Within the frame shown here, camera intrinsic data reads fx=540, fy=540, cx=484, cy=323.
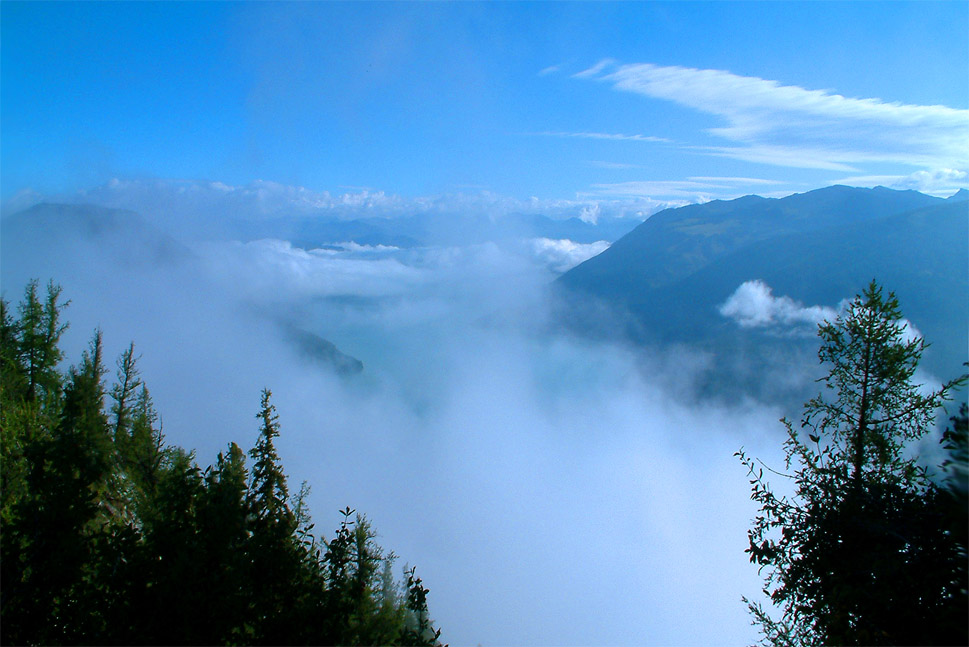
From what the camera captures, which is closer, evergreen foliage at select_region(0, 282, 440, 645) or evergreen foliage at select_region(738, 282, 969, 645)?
evergreen foliage at select_region(738, 282, 969, 645)

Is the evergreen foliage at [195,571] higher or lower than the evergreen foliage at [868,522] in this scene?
lower

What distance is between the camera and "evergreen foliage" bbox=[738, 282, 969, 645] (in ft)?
24.3

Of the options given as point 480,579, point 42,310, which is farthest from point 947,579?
point 480,579

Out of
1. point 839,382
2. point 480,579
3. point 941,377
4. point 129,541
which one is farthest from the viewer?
point 480,579

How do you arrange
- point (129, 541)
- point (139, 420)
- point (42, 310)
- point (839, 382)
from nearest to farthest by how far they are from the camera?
point (129, 541)
point (839, 382)
point (139, 420)
point (42, 310)

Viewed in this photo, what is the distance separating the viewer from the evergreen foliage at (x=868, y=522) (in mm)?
7418

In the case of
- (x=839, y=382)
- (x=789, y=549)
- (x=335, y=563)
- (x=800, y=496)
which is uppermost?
(x=839, y=382)

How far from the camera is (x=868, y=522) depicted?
8297mm

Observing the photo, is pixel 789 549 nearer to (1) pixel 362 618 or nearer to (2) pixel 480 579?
(1) pixel 362 618

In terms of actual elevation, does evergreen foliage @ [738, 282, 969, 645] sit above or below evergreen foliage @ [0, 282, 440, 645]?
above

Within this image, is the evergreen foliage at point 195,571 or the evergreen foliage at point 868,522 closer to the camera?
the evergreen foliage at point 868,522

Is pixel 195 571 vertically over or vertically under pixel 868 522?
under

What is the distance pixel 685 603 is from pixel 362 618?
564ft

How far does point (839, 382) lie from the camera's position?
37.8 ft
